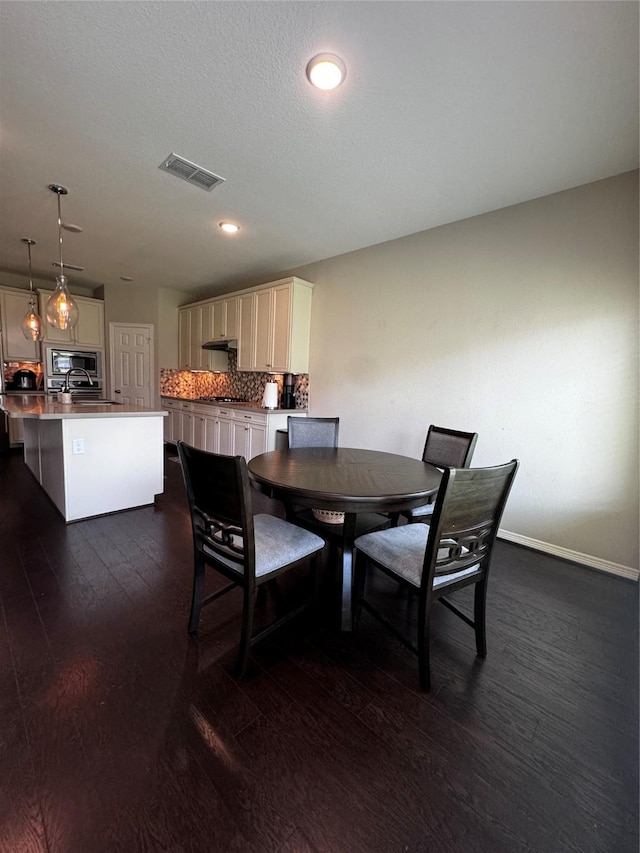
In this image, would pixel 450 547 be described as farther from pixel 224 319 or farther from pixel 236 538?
pixel 224 319

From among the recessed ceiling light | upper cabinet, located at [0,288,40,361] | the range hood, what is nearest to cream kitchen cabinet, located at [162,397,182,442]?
the range hood

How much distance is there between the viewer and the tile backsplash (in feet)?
17.1

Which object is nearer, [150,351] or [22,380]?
[22,380]

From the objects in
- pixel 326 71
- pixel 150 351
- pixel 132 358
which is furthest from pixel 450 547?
pixel 132 358

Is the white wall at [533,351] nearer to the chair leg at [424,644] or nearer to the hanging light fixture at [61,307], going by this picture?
the chair leg at [424,644]

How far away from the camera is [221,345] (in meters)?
5.14

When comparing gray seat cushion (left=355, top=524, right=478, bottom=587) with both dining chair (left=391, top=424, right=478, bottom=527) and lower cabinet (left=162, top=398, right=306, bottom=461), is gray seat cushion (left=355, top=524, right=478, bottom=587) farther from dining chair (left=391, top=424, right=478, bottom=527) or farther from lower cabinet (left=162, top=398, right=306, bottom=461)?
lower cabinet (left=162, top=398, right=306, bottom=461)

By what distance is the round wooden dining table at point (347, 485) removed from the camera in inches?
61.7

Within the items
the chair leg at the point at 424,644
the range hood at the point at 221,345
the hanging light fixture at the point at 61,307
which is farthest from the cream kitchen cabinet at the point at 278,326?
the chair leg at the point at 424,644

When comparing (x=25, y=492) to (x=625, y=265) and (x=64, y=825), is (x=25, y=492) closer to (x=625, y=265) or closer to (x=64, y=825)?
(x=64, y=825)

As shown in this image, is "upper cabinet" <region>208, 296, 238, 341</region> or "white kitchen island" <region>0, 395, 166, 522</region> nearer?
"white kitchen island" <region>0, 395, 166, 522</region>

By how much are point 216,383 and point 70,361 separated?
2.25 m

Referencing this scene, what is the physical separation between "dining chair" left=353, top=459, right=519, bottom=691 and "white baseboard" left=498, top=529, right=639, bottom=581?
55.9 inches

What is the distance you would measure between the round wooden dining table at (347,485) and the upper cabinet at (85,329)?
503cm
